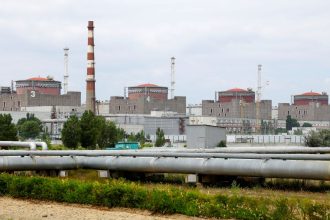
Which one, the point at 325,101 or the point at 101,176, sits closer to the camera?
the point at 101,176

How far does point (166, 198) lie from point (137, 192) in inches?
35.7

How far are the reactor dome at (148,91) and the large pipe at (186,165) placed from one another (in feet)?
410

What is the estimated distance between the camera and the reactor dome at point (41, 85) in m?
138

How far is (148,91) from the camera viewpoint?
14588 cm

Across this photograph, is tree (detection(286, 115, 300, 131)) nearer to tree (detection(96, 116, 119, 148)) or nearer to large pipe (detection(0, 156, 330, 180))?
tree (detection(96, 116, 119, 148))

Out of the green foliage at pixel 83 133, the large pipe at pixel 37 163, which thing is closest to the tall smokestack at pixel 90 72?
the green foliage at pixel 83 133

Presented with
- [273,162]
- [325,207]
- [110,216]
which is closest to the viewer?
[325,207]

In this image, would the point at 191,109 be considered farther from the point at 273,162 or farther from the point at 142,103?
the point at 273,162

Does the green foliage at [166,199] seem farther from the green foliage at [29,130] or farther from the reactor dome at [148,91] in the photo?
the reactor dome at [148,91]

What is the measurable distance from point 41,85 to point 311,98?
6316cm

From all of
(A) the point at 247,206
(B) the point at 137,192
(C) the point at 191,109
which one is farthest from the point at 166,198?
(C) the point at 191,109

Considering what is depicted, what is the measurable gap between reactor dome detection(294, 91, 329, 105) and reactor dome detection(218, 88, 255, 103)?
14.7 m

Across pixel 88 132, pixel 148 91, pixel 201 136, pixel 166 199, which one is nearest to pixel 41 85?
pixel 148 91

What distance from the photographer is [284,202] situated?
1178cm
